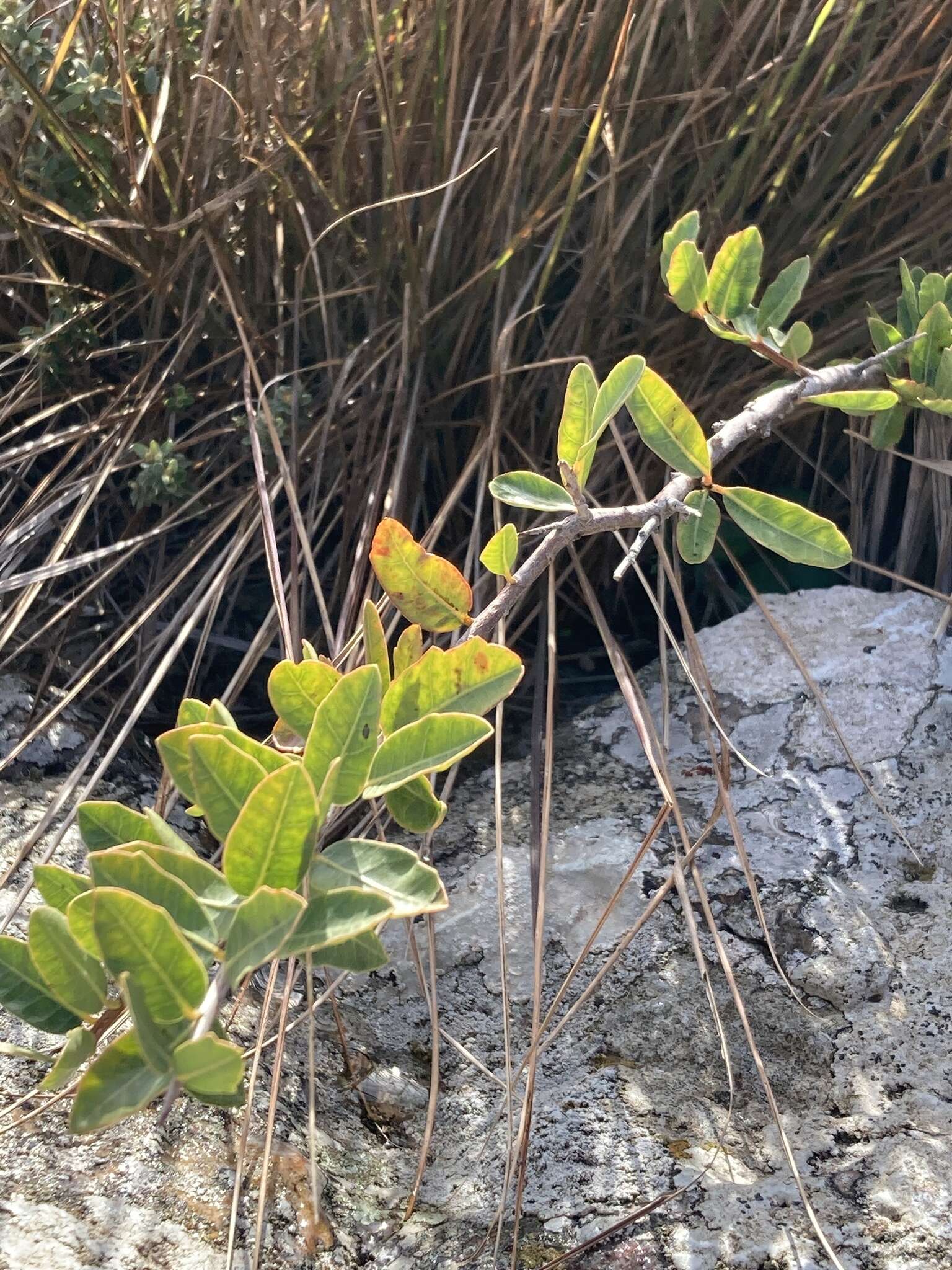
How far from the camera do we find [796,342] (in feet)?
2.91

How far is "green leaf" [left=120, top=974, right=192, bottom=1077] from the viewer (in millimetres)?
429

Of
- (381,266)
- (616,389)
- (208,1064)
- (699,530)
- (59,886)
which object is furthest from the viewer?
(381,266)

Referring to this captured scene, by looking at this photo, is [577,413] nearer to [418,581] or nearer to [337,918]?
[418,581]

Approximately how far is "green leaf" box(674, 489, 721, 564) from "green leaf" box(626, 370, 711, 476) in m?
0.04

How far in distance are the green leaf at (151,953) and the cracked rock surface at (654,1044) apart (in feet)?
0.76

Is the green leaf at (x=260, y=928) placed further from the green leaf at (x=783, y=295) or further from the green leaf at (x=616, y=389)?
the green leaf at (x=783, y=295)

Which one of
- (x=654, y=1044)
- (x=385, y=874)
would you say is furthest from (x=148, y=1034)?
(x=654, y=1044)

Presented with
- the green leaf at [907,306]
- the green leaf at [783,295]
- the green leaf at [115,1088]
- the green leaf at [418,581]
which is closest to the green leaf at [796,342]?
the green leaf at [783,295]

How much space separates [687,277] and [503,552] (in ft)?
1.11

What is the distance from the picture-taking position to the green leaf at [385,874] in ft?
1.60

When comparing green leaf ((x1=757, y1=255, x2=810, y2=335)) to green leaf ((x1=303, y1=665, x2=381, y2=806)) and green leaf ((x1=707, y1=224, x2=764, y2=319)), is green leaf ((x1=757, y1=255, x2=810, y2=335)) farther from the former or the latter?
green leaf ((x1=303, y1=665, x2=381, y2=806))

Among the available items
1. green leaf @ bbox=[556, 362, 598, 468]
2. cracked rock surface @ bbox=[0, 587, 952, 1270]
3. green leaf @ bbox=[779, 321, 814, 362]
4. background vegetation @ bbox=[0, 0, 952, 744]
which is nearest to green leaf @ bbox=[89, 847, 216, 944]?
cracked rock surface @ bbox=[0, 587, 952, 1270]

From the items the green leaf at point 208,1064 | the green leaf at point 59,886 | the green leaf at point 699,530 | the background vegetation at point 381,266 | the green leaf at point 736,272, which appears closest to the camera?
the green leaf at point 208,1064

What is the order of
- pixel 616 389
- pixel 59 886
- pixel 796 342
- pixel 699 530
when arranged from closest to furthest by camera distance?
pixel 59 886 → pixel 616 389 → pixel 699 530 → pixel 796 342
